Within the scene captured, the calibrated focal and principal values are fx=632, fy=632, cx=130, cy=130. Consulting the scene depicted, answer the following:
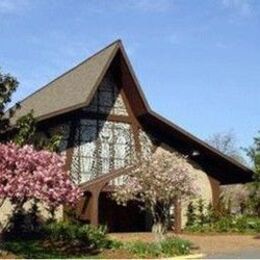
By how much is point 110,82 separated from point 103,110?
1802 millimetres

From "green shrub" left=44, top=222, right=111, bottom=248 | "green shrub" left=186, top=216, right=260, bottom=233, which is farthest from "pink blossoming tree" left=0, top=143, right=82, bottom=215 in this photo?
"green shrub" left=186, top=216, right=260, bottom=233

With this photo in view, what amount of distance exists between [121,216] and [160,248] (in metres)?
13.0

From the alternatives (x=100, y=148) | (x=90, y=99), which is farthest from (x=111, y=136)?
(x=90, y=99)

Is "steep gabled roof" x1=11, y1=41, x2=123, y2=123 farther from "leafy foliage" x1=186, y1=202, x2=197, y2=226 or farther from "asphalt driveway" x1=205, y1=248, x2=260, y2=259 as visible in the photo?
"asphalt driveway" x1=205, y1=248, x2=260, y2=259

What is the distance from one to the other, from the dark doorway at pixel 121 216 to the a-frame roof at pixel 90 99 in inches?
179

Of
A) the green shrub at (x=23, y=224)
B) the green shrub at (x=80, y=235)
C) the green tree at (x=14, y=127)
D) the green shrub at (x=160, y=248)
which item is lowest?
the green shrub at (x=160, y=248)

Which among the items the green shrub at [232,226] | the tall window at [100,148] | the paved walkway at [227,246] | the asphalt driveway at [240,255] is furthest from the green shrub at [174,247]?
the green shrub at [232,226]

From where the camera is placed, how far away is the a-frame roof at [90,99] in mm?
30328

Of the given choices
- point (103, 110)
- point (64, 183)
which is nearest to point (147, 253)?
point (64, 183)

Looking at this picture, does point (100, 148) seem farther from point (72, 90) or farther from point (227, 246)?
point (227, 246)

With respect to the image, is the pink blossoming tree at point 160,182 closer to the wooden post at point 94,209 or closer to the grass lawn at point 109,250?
the grass lawn at point 109,250

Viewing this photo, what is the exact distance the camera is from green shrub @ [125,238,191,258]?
21.2m

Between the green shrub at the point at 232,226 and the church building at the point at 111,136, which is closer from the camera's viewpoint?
the church building at the point at 111,136

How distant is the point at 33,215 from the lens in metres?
28.8
